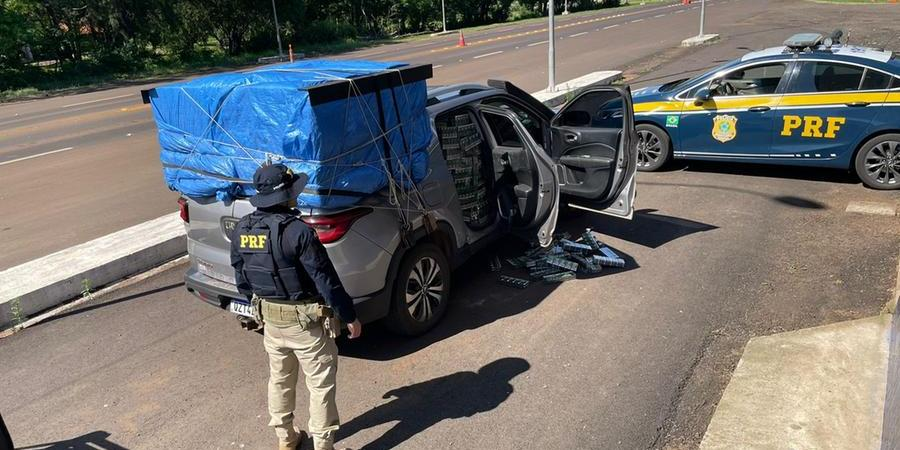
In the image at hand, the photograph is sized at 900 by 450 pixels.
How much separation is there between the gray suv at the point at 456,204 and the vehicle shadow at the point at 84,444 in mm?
1086

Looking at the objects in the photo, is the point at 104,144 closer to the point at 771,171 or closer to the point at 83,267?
the point at 83,267

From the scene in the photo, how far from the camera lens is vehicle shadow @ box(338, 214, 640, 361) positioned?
190 inches

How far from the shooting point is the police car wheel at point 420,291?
4.62 m

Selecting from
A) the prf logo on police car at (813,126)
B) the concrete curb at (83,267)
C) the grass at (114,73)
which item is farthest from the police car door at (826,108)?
the grass at (114,73)

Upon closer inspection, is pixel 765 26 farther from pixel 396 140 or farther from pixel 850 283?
pixel 396 140

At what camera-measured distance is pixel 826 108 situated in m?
7.65

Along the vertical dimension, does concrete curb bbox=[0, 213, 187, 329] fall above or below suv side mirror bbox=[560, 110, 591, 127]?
below

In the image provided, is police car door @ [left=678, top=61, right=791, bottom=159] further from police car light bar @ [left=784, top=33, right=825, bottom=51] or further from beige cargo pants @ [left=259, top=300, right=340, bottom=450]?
beige cargo pants @ [left=259, top=300, right=340, bottom=450]

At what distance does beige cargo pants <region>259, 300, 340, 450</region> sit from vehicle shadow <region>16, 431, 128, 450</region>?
1081 millimetres

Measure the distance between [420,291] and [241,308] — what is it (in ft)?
4.20

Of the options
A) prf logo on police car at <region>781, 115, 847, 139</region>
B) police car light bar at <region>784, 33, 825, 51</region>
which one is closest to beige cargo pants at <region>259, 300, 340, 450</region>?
prf logo on police car at <region>781, 115, 847, 139</region>

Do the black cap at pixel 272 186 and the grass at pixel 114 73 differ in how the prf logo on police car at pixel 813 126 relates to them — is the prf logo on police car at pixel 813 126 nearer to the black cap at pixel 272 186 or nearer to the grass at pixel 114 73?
the black cap at pixel 272 186

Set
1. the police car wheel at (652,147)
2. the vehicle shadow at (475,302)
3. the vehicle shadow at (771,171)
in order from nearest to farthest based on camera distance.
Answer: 1. the vehicle shadow at (475,302)
2. the vehicle shadow at (771,171)
3. the police car wheel at (652,147)

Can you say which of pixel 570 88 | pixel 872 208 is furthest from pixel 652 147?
pixel 570 88
